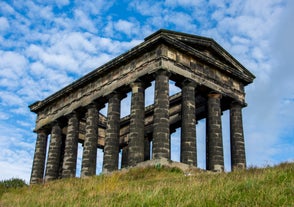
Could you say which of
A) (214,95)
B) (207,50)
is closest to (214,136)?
(214,95)

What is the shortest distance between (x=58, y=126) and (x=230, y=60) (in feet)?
55.4

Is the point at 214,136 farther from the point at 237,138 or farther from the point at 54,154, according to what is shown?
the point at 54,154

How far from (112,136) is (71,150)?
19.9 feet

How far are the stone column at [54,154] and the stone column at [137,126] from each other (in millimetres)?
11287

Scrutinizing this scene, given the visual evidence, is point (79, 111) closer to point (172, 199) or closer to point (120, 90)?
point (120, 90)

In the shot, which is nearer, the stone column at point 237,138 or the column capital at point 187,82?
the column capital at point 187,82

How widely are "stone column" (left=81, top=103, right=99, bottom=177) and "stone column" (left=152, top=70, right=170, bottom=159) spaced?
7557mm

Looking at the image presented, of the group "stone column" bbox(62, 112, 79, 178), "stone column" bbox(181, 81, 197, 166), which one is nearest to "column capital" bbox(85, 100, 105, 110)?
"stone column" bbox(62, 112, 79, 178)

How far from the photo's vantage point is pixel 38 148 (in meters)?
39.2

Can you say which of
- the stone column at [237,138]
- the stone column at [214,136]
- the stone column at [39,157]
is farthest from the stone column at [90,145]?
the stone column at [237,138]

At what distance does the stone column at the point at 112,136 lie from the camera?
96.5 ft

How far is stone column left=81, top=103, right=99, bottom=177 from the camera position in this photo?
31.5 meters

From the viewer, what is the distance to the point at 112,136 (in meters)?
30.1

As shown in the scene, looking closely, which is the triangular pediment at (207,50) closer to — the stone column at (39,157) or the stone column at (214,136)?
the stone column at (214,136)
